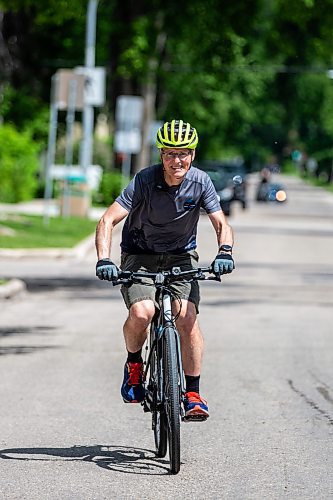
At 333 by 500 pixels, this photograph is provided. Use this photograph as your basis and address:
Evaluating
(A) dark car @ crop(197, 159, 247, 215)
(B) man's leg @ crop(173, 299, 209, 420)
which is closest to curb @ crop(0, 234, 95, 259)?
(A) dark car @ crop(197, 159, 247, 215)

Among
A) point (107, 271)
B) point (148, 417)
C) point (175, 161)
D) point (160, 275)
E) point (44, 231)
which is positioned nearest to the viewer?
point (107, 271)

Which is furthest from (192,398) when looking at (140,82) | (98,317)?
(140,82)

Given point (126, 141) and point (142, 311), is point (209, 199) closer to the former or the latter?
point (142, 311)

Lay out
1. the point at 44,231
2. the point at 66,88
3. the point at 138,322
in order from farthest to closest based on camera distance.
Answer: the point at 66,88 < the point at 44,231 < the point at 138,322

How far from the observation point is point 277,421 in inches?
333

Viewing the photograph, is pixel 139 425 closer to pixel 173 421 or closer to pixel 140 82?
pixel 173 421

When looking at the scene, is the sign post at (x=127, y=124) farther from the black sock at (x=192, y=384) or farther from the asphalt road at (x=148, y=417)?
the black sock at (x=192, y=384)

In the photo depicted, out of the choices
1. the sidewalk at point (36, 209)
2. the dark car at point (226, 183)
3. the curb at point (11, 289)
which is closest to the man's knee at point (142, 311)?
the curb at point (11, 289)

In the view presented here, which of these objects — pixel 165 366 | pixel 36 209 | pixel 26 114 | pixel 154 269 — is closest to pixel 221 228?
pixel 154 269

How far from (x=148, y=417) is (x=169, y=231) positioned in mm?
1857

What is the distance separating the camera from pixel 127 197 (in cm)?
715

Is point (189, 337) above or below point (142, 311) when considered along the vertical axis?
below

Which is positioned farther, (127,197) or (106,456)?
(106,456)

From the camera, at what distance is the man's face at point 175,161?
7.06 m
